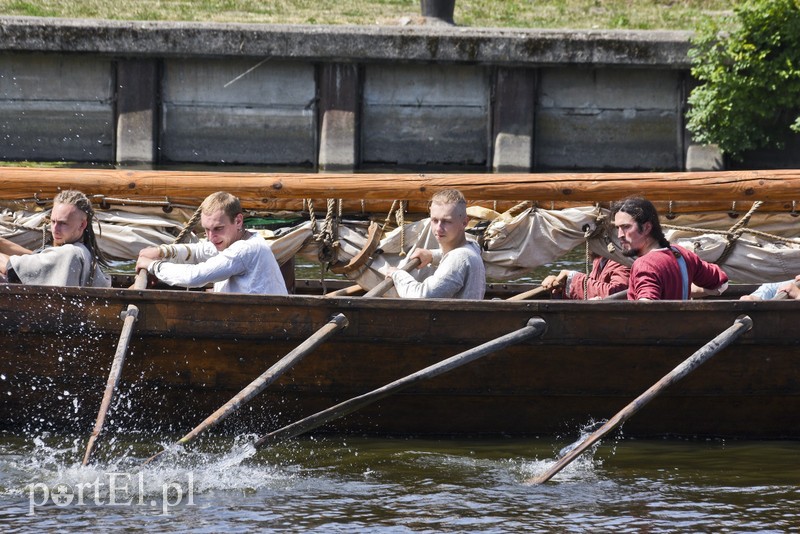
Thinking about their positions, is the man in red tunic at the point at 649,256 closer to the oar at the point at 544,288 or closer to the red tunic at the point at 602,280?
the red tunic at the point at 602,280

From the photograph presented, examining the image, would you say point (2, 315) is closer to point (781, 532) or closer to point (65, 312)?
point (65, 312)

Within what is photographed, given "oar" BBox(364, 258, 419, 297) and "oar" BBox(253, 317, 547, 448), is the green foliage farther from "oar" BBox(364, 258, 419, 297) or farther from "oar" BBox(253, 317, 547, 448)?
"oar" BBox(253, 317, 547, 448)

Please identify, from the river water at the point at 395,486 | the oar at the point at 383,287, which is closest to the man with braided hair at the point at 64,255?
the river water at the point at 395,486

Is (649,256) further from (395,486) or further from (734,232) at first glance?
(395,486)

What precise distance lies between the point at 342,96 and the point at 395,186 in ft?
28.2

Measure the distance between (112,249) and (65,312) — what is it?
1.19 metres

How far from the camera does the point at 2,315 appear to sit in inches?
293

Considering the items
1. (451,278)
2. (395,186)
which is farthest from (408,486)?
(395,186)

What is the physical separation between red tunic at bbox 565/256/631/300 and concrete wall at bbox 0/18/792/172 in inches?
319

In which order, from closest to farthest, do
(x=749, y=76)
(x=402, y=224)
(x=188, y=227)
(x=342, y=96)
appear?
(x=188, y=227) < (x=402, y=224) < (x=749, y=76) < (x=342, y=96)

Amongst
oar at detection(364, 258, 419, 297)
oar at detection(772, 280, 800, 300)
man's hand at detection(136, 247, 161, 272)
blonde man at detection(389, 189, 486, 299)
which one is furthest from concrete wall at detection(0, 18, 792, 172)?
blonde man at detection(389, 189, 486, 299)

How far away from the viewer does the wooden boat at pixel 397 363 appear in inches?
290

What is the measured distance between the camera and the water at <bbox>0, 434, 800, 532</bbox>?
640 centimetres

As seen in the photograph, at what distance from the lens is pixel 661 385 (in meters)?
7.13
